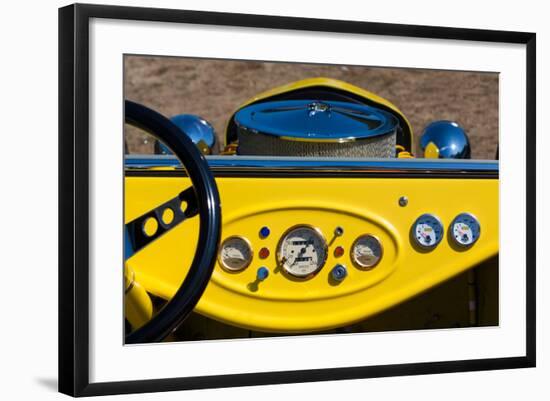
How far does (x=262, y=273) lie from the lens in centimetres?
447

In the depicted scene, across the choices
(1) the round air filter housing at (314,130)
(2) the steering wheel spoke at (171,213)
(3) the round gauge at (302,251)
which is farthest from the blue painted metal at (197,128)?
(2) the steering wheel spoke at (171,213)

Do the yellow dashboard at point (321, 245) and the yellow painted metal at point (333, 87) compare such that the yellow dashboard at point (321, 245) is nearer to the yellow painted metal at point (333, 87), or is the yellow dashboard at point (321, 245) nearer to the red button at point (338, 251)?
the red button at point (338, 251)

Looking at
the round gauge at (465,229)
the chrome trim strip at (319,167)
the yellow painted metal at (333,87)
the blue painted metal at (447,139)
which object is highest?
the yellow painted metal at (333,87)

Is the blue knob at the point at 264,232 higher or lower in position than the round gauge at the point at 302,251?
higher

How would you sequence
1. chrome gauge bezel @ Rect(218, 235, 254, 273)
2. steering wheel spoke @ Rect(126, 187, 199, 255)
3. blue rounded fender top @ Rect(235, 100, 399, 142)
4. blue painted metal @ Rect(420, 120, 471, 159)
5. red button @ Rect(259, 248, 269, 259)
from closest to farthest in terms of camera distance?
1. steering wheel spoke @ Rect(126, 187, 199, 255)
2. chrome gauge bezel @ Rect(218, 235, 254, 273)
3. red button @ Rect(259, 248, 269, 259)
4. blue rounded fender top @ Rect(235, 100, 399, 142)
5. blue painted metal @ Rect(420, 120, 471, 159)

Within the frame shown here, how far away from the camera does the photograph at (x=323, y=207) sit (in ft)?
14.1

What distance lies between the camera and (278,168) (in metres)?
4.46

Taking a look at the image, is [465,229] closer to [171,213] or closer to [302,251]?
[302,251]

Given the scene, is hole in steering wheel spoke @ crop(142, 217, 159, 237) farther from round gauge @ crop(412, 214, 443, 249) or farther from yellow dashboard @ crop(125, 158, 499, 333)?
round gauge @ crop(412, 214, 443, 249)

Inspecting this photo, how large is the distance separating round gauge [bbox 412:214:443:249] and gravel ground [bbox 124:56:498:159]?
37cm

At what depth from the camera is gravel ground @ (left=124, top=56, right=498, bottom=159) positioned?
15.0 ft

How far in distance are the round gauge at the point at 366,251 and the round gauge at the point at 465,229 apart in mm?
348

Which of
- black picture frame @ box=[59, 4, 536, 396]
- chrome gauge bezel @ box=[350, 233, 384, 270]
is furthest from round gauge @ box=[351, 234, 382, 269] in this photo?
black picture frame @ box=[59, 4, 536, 396]

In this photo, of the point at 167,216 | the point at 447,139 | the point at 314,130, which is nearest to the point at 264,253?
the point at 314,130
